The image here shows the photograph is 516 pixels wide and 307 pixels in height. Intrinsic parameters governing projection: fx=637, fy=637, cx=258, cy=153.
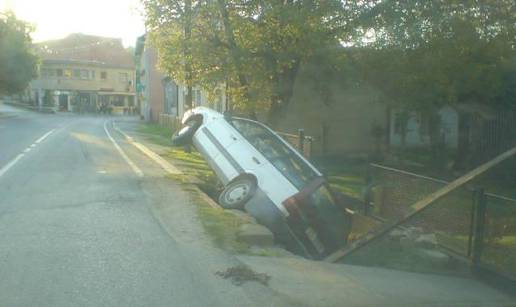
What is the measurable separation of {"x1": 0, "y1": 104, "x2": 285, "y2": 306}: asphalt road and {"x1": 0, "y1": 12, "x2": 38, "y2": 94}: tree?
39.8 metres

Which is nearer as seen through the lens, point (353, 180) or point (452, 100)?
point (452, 100)

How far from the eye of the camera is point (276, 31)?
1547 centimetres

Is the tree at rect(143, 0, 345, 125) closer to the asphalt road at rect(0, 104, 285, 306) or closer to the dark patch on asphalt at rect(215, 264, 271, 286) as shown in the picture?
the asphalt road at rect(0, 104, 285, 306)

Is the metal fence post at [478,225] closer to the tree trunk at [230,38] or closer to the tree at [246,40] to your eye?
the tree at [246,40]

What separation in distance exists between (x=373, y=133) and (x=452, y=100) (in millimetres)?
8525

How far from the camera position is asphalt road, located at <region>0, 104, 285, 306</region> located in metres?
5.53

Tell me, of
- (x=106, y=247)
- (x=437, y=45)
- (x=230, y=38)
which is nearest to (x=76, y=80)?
(x=230, y=38)

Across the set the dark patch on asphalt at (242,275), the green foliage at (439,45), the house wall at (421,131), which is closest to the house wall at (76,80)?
the house wall at (421,131)

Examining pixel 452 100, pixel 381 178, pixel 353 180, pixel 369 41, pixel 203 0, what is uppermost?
pixel 203 0

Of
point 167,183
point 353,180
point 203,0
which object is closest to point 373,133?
point 353,180

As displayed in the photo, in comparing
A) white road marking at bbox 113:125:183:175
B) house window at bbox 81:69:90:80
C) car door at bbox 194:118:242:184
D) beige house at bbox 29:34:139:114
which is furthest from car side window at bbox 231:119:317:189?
house window at bbox 81:69:90:80

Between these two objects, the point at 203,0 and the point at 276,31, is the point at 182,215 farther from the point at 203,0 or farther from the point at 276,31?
the point at 203,0

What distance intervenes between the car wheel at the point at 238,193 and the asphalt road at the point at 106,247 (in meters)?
0.65

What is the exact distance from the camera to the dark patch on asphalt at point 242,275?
597cm
